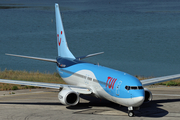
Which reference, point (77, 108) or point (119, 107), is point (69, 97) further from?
point (119, 107)

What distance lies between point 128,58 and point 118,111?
60.3m

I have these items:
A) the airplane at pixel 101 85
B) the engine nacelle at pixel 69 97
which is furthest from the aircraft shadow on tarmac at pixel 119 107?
the airplane at pixel 101 85

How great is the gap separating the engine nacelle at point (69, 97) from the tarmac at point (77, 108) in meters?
0.98

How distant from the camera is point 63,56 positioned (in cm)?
4516

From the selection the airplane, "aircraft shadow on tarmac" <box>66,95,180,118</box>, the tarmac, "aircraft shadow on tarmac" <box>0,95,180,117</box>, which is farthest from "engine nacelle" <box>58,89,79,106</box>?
"aircraft shadow on tarmac" <box>66,95,180,118</box>

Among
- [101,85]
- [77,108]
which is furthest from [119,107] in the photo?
[77,108]

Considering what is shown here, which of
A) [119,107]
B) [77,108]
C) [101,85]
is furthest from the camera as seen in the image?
[119,107]

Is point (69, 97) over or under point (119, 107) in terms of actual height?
over

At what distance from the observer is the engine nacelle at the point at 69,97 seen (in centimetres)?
3116

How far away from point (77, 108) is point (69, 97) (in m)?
1.70

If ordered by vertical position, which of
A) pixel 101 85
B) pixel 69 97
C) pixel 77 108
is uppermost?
pixel 101 85

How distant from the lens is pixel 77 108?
1297 inches

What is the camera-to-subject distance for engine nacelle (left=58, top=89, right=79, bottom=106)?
102 ft

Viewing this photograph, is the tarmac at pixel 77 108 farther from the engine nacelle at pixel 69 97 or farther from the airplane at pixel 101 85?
the airplane at pixel 101 85
